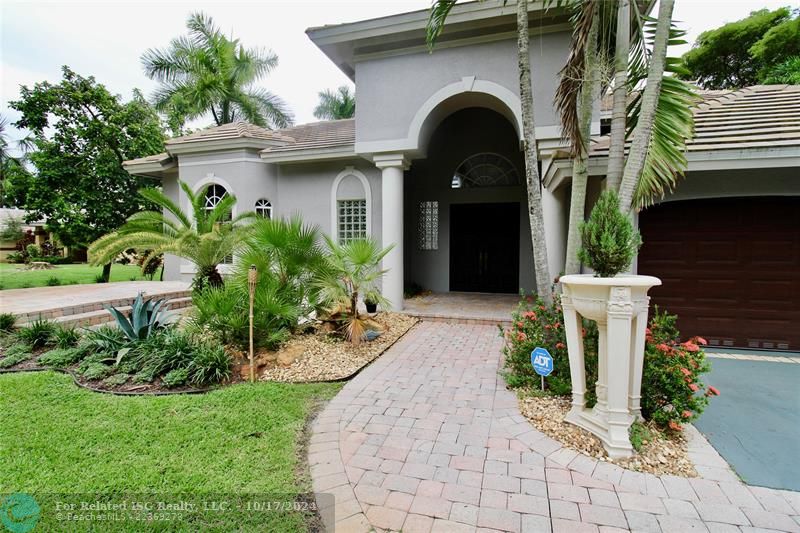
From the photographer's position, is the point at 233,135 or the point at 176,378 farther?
the point at 233,135

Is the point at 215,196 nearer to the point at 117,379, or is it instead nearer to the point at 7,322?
the point at 7,322

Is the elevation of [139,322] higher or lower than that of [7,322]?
higher

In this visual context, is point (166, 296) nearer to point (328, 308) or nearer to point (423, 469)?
point (328, 308)

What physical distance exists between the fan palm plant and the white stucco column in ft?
8.10

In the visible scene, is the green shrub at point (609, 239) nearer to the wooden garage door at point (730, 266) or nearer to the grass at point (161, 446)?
the grass at point (161, 446)

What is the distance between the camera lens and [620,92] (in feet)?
14.0

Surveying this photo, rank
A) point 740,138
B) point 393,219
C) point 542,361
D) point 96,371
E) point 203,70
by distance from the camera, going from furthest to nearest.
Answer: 1. point 203,70
2. point 393,219
3. point 740,138
4. point 96,371
5. point 542,361

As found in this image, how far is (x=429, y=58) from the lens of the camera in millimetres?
8492

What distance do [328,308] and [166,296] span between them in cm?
645

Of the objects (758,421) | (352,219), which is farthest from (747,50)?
(758,421)

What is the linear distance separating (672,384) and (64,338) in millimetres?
9193

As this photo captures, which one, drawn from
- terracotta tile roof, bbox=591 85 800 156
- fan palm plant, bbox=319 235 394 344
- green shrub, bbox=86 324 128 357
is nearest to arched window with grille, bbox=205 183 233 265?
green shrub, bbox=86 324 128 357

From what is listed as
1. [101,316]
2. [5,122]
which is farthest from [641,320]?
[5,122]

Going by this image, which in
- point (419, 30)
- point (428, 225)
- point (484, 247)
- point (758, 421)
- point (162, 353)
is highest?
point (419, 30)
